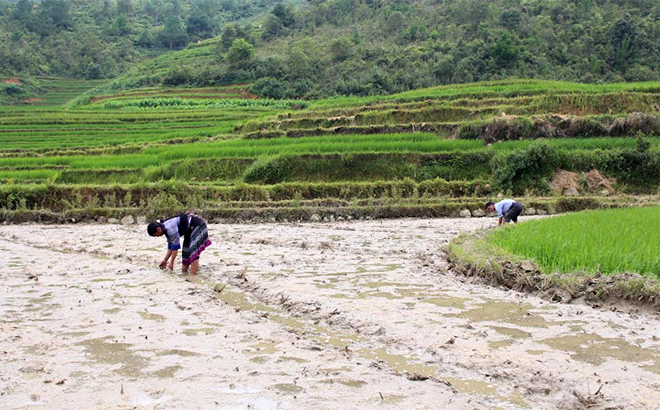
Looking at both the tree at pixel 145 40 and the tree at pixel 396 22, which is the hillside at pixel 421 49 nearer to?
the tree at pixel 396 22

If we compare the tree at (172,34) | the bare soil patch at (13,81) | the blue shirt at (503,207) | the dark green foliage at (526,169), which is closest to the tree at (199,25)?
the tree at (172,34)

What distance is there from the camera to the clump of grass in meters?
5.95

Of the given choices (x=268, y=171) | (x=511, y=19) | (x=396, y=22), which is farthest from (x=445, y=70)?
(x=268, y=171)

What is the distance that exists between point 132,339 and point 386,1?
60.6 metres

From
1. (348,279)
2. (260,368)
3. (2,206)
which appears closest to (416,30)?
(2,206)

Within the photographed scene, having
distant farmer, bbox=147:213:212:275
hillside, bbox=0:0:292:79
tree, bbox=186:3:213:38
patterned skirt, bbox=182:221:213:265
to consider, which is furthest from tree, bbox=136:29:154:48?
patterned skirt, bbox=182:221:213:265

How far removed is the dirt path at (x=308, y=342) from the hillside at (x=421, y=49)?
106ft

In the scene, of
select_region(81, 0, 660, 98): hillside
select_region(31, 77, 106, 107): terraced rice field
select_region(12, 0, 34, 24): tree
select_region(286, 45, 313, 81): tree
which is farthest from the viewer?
select_region(12, 0, 34, 24): tree

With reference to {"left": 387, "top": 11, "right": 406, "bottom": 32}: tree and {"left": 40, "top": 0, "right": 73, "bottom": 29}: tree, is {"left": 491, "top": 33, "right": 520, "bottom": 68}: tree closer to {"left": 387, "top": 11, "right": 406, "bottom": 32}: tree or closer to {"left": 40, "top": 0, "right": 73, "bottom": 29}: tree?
{"left": 387, "top": 11, "right": 406, "bottom": 32}: tree

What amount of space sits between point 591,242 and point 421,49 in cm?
3906

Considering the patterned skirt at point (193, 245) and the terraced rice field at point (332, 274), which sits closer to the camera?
the terraced rice field at point (332, 274)

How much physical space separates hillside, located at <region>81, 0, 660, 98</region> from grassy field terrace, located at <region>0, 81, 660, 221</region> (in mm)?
12537

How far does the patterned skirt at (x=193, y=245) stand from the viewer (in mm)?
7617

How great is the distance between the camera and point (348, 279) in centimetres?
701
